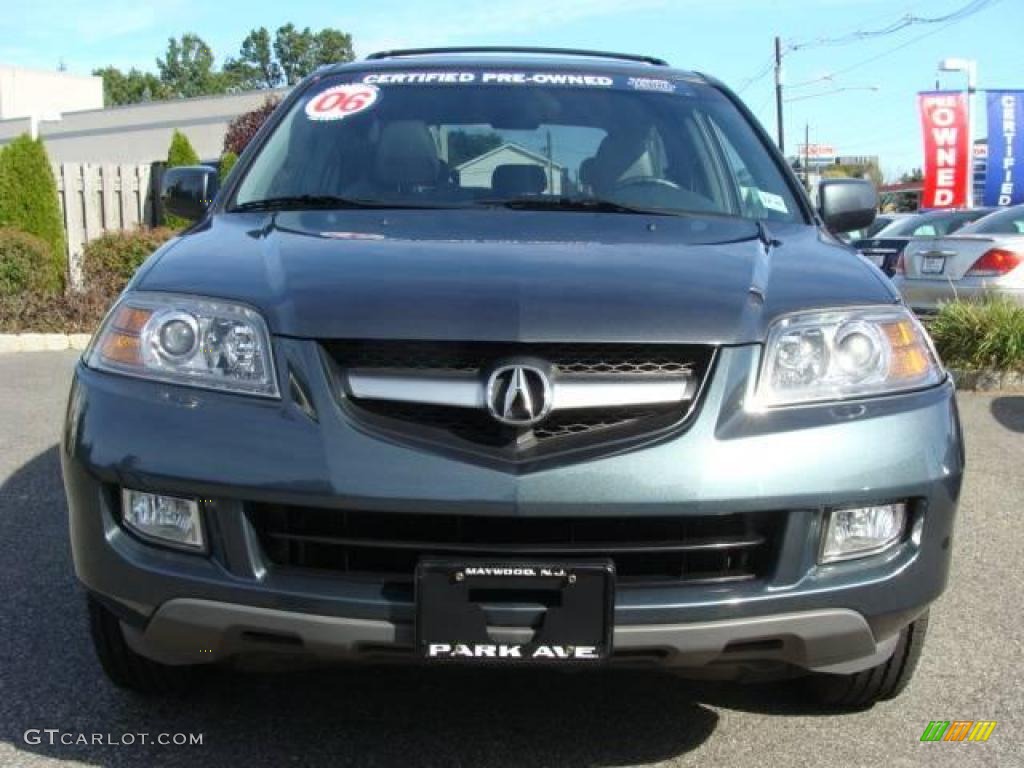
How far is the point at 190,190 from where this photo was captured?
150 inches

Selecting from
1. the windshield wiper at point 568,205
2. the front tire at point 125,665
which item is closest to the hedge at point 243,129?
the windshield wiper at point 568,205

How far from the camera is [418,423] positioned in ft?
7.43

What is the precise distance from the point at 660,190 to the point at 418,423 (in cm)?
154

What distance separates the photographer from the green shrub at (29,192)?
40.3 feet

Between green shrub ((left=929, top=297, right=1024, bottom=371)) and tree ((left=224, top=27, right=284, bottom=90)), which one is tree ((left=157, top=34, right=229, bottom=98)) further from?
green shrub ((left=929, top=297, right=1024, bottom=371))

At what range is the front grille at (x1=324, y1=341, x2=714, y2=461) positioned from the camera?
2242 mm

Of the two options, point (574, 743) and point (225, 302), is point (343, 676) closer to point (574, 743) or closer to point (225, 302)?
point (574, 743)

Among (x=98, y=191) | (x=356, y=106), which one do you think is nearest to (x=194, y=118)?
(x=98, y=191)

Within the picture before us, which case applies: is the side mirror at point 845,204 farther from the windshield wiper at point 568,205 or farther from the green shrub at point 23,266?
the green shrub at point 23,266

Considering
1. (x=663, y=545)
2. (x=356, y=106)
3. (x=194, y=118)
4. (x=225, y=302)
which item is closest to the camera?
(x=663, y=545)

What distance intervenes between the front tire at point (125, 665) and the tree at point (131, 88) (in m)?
113

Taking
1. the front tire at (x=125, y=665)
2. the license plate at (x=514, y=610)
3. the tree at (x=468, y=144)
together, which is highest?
the tree at (x=468, y=144)

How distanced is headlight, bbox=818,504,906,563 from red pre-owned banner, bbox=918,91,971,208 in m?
21.8

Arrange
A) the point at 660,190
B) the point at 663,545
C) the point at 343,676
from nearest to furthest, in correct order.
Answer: the point at 663,545 → the point at 343,676 → the point at 660,190
